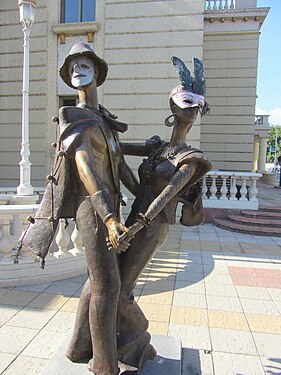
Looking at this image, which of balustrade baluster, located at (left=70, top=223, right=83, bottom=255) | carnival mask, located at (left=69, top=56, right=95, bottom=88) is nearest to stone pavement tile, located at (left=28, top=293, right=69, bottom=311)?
balustrade baluster, located at (left=70, top=223, right=83, bottom=255)

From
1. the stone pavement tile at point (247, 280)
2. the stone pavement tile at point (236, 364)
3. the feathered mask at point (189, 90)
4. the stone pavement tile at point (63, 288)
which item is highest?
the feathered mask at point (189, 90)

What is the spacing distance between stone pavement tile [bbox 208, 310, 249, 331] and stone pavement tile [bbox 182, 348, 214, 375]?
0.63 m

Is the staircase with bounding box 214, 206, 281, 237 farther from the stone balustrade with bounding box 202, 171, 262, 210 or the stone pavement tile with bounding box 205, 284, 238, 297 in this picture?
the stone pavement tile with bounding box 205, 284, 238, 297

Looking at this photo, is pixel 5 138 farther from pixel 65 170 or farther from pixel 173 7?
pixel 65 170

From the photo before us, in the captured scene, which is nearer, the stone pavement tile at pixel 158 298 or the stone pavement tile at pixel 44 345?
the stone pavement tile at pixel 44 345

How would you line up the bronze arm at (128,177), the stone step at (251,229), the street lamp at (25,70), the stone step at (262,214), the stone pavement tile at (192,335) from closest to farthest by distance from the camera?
the bronze arm at (128,177)
the stone pavement tile at (192,335)
the street lamp at (25,70)
the stone step at (251,229)
the stone step at (262,214)

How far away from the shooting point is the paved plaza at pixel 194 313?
285cm

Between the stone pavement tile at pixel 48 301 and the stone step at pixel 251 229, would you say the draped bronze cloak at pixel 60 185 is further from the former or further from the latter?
Answer: the stone step at pixel 251 229

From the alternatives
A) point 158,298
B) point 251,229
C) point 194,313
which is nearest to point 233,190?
point 251,229

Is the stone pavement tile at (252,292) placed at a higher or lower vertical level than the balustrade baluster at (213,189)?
lower

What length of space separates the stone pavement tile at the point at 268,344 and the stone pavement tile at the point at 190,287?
3.99 ft

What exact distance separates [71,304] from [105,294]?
7.03 feet

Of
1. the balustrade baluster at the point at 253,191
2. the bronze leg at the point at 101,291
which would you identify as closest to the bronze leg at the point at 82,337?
the bronze leg at the point at 101,291

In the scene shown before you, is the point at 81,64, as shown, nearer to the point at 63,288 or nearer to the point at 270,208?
the point at 63,288
